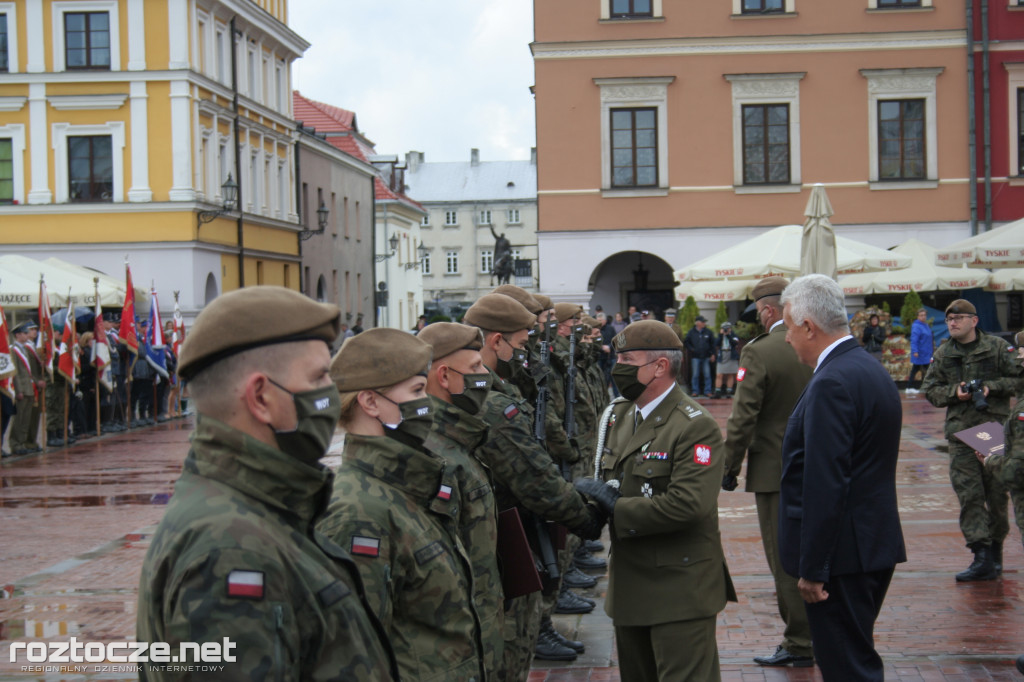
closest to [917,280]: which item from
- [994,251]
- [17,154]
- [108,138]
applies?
[994,251]

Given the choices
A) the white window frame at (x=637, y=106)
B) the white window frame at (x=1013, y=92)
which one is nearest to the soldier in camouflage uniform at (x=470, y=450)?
the white window frame at (x=637, y=106)

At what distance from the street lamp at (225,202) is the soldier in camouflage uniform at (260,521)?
31.6 m

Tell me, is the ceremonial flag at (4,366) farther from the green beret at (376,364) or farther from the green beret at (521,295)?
the green beret at (376,364)

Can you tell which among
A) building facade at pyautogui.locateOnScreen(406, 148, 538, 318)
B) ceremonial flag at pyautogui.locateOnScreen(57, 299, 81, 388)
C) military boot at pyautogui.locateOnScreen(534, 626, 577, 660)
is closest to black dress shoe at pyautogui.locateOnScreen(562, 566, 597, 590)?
military boot at pyautogui.locateOnScreen(534, 626, 577, 660)

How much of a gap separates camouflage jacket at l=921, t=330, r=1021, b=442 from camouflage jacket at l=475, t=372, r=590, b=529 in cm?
459

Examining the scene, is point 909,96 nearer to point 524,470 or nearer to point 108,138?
point 108,138

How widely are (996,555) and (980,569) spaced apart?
0.80 feet

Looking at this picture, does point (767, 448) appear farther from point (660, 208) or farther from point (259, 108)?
point (259, 108)

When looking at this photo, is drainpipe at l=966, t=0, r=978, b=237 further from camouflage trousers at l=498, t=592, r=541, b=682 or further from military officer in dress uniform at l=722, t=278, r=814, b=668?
camouflage trousers at l=498, t=592, r=541, b=682

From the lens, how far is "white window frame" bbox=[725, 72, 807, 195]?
28.6 metres

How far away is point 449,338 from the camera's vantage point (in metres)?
4.38

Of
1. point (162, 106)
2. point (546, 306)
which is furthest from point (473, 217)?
point (546, 306)

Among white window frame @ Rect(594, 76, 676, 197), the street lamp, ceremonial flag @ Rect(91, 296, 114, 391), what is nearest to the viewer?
ceremonial flag @ Rect(91, 296, 114, 391)

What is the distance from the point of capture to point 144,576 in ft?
7.01
